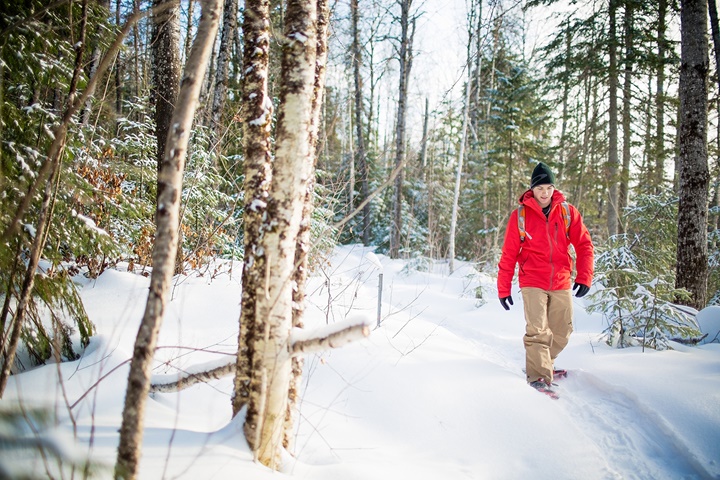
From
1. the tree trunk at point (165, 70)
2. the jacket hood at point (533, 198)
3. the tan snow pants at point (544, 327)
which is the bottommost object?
the tan snow pants at point (544, 327)

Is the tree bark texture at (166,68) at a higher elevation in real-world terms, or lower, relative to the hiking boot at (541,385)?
higher

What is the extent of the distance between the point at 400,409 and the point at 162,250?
2.12m

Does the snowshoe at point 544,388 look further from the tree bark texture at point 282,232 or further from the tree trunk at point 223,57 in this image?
the tree trunk at point 223,57

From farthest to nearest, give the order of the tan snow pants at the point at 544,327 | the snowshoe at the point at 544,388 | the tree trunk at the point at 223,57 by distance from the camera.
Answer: the tree trunk at the point at 223,57 → the tan snow pants at the point at 544,327 → the snowshoe at the point at 544,388

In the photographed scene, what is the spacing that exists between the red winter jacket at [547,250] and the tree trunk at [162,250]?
2966mm

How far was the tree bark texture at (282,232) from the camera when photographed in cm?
146

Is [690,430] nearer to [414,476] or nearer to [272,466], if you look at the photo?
[414,476]

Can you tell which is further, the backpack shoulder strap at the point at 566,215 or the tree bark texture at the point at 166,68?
the tree bark texture at the point at 166,68

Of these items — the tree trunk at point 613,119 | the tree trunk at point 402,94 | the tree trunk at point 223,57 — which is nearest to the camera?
the tree trunk at point 223,57

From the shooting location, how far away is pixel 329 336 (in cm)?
133

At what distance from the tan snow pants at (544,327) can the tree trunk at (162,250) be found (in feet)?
10.5

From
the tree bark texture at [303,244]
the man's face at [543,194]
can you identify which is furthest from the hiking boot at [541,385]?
the tree bark texture at [303,244]

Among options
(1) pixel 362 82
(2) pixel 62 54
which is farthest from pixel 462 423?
(1) pixel 362 82

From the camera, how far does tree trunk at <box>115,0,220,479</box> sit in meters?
1.08
